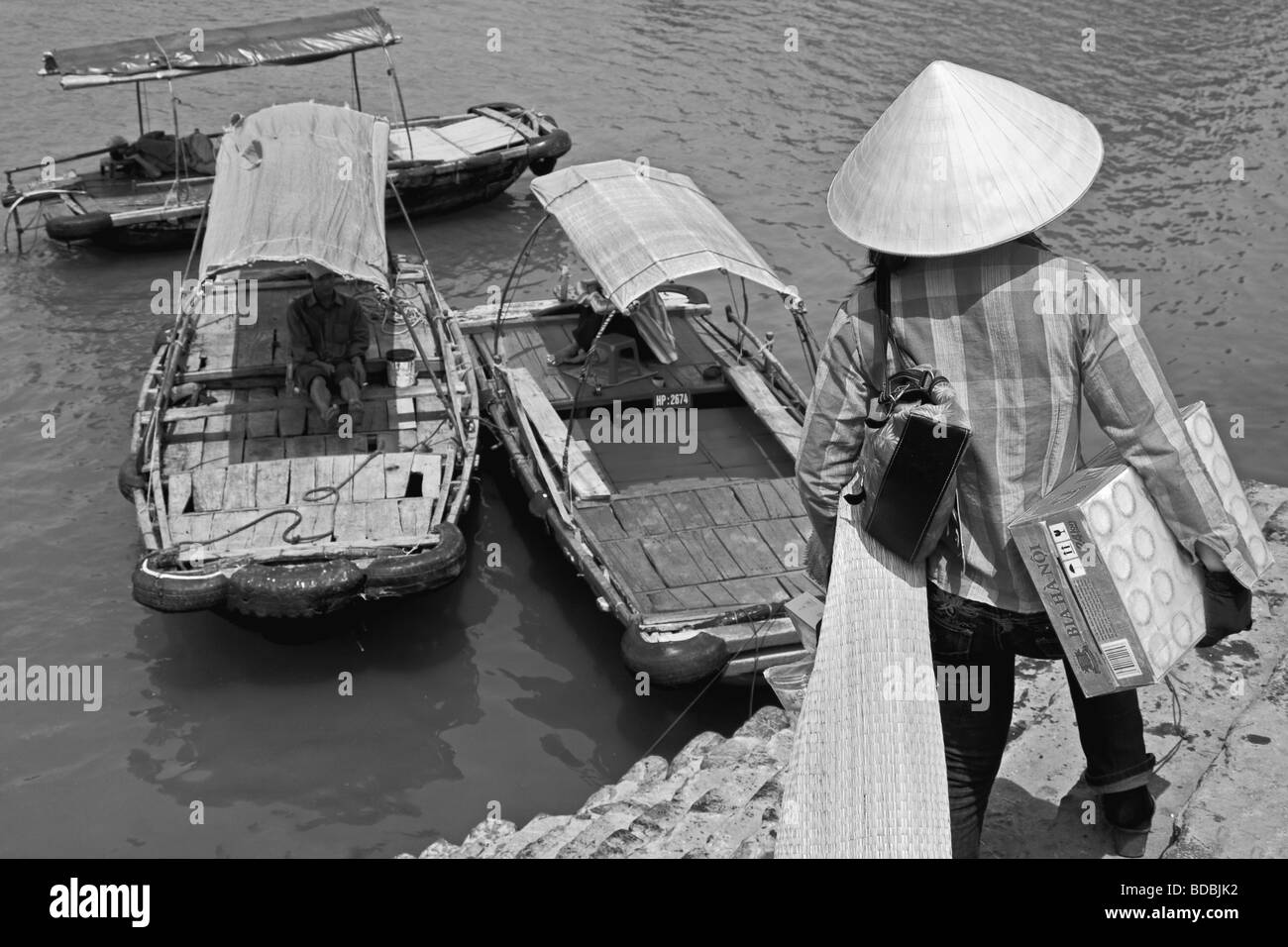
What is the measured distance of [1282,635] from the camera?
5164 mm

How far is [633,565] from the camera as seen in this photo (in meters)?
8.42

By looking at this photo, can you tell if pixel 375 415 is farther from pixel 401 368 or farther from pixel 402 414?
pixel 401 368

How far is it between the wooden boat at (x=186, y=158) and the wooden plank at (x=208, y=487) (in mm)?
5838

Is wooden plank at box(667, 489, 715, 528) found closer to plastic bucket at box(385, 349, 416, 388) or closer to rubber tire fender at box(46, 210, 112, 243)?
plastic bucket at box(385, 349, 416, 388)

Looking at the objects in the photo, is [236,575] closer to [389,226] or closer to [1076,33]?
[389,226]

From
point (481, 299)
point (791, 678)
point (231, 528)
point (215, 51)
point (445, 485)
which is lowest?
point (481, 299)

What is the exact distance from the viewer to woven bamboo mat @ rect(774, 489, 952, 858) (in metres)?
2.88

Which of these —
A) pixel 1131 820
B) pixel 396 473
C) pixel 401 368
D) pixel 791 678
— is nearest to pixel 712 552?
pixel 396 473

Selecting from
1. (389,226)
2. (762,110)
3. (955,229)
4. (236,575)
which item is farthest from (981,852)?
(762,110)

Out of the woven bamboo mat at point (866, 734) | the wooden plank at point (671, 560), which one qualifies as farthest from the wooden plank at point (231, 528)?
the woven bamboo mat at point (866, 734)

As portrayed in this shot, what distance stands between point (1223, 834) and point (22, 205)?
14.8 metres

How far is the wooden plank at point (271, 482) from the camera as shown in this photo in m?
8.94

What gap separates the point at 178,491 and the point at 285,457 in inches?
32.4

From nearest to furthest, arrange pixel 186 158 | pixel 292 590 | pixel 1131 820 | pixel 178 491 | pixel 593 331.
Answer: pixel 1131 820
pixel 292 590
pixel 178 491
pixel 593 331
pixel 186 158
